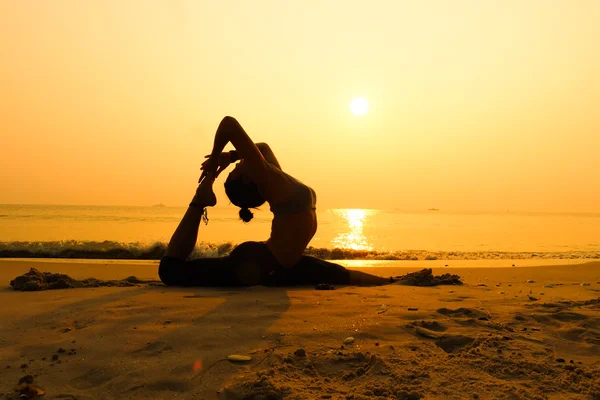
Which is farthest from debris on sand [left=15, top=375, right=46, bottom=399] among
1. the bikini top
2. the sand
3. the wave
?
the wave

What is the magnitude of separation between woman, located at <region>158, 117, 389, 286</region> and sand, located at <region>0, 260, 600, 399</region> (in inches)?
22.3

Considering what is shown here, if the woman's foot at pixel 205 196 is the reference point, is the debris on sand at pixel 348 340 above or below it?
below

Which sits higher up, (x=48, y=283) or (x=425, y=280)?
(x=425, y=280)

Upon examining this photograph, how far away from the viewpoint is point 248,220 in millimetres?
4332

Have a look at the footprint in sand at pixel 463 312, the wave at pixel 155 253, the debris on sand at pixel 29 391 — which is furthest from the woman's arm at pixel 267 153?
the wave at pixel 155 253

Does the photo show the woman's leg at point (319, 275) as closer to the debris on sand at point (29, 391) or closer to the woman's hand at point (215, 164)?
the woman's hand at point (215, 164)

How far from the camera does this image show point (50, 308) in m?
3.50

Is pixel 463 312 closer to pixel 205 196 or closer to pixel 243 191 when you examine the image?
pixel 243 191

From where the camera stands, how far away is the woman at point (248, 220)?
163 inches

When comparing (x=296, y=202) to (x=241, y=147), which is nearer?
(x=241, y=147)

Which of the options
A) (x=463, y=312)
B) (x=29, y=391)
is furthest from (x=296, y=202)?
(x=29, y=391)

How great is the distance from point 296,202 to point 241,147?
76 centimetres

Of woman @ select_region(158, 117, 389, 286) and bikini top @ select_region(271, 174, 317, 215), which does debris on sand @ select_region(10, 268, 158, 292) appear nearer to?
woman @ select_region(158, 117, 389, 286)

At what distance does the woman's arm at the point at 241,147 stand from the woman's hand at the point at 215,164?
0.02 metres
